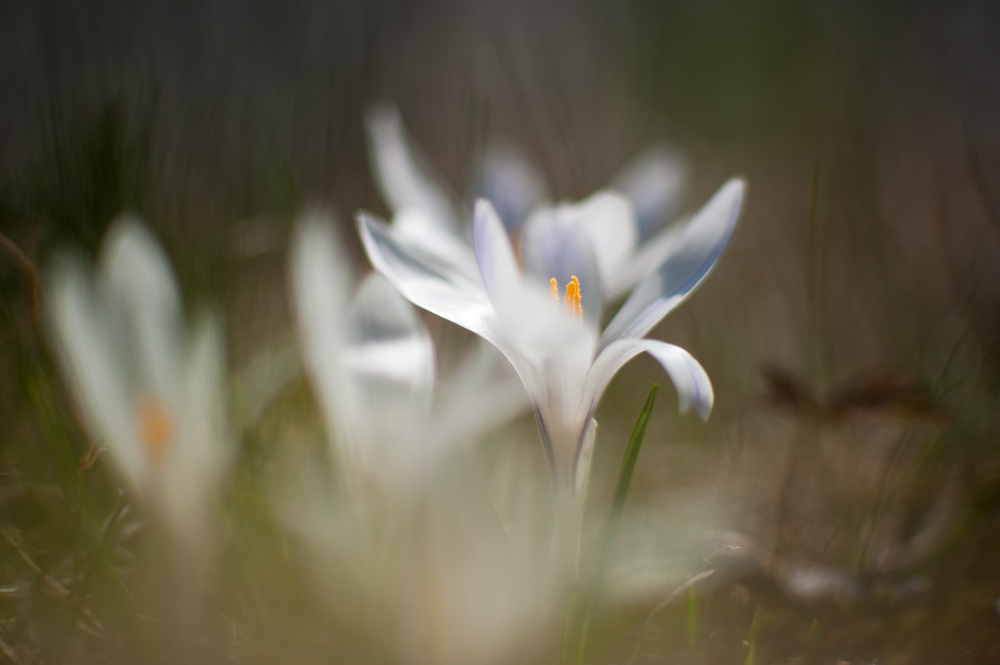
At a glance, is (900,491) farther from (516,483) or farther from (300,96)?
(300,96)

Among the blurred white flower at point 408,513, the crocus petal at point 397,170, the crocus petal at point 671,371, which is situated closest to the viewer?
the crocus petal at point 671,371

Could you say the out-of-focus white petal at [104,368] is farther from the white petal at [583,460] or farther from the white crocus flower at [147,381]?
the white petal at [583,460]

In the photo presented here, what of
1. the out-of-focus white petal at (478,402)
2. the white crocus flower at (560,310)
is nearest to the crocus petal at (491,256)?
the white crocus flower at (560,310)

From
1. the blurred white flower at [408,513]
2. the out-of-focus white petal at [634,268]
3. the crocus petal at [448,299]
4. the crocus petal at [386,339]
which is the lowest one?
the blurred white flower at [408,513]

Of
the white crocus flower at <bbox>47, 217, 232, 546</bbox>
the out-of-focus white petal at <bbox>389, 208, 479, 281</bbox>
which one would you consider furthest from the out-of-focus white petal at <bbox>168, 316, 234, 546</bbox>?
the out-of-focus white petal at <bbox>389, 208, 479, 281</bbox>

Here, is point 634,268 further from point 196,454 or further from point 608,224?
point 196,454

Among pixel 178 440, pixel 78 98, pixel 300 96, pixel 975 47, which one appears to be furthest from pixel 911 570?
pixel 975 47

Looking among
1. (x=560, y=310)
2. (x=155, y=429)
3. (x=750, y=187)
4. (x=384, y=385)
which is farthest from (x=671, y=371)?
(x=750, y=187)
